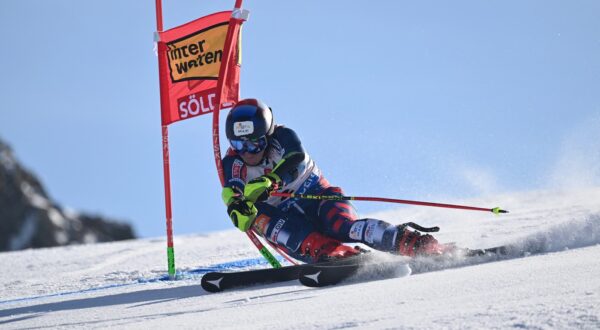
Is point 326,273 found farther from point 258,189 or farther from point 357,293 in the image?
point 258,189

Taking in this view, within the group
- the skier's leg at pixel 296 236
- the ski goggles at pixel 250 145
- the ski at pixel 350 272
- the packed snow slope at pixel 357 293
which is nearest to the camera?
the packed snow slope at pixel 357 293

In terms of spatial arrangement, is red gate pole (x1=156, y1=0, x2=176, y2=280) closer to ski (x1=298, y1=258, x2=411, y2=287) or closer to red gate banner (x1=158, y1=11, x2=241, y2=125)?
red gate banner (x1=158, y1=11, x2=241, y2=125)

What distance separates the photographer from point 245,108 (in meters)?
5.53

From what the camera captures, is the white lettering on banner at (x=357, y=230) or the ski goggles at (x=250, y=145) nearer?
the white lettering on banner at (x=357, y=230)

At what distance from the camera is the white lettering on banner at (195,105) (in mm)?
6730

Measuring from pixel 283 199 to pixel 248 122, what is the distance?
Result: 666 millimetres

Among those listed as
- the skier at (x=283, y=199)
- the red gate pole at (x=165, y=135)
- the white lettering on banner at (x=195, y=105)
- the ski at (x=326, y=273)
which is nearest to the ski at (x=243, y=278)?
the ski at (x=326, y=273)

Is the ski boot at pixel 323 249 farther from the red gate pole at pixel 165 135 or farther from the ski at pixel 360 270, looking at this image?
the red gate pole at pixel 165 135

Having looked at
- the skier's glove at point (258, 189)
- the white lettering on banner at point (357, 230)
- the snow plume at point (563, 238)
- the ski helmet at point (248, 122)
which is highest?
the ski helmet at point (248, 122)

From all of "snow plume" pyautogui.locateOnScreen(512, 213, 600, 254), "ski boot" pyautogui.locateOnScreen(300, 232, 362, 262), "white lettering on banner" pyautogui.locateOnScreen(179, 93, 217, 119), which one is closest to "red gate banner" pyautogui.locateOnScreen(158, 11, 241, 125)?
"white lettering on banner" pyautogui.locateOnScreen(179, 93, 217, 119)

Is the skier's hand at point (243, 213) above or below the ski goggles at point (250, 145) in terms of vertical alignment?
below

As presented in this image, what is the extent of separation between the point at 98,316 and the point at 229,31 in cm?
320

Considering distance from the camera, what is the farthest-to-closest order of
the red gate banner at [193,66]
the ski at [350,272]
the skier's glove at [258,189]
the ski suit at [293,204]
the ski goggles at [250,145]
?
the red gate banner at [193,66] < the ski goggles at [250,145] < the ski suit at [293,204] < the skier's glove at [258,189] < the ski at [350,272]

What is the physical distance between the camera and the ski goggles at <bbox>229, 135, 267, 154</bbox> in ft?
18.2
